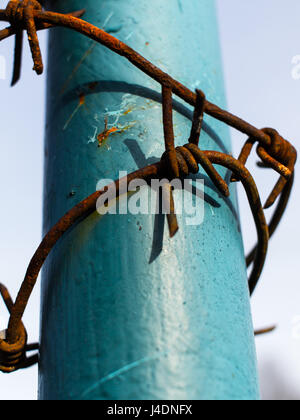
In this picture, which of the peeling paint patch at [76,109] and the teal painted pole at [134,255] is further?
the peeling paint patch at [76,109]

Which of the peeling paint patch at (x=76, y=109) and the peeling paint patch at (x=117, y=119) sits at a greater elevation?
the peeling paint patch at (x=76, y=109)

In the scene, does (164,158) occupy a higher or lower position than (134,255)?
higher

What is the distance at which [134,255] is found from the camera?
0.78m

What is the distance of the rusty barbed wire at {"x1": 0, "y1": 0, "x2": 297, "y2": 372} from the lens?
804 mm
